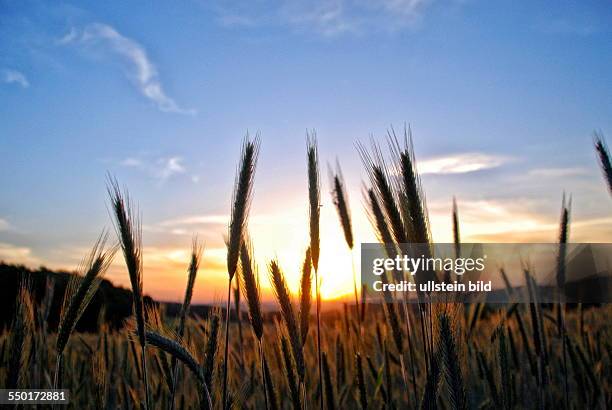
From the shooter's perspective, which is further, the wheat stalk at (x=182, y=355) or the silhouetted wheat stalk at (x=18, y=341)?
the silhouetted wheat stalk at (x=18, y=341)

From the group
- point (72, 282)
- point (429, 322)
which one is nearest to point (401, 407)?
point (429, 322)

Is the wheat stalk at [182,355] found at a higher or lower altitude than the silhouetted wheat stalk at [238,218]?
lower

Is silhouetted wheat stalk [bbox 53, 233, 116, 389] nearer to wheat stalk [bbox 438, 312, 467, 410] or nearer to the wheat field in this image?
the wheat field

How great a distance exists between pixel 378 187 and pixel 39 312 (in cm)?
315

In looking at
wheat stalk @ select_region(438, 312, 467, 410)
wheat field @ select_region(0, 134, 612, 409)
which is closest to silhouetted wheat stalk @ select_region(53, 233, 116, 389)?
wheat field @ select_region(0, 134, 612, 409)

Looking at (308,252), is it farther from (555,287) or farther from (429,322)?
(555,287)

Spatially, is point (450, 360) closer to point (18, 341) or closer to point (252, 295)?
point (252, 295)

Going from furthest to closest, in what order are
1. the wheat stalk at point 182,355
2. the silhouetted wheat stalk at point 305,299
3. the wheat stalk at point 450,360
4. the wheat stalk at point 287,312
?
the silhouetted wheat stalk at point 305,299 → the wheat stalk at point 287,312 → the wheat stalk at point 182,355 → the wheat stalk at point 450,360

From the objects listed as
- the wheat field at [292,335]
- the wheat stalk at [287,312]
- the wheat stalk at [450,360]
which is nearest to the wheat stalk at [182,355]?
the wheat field at [292,335]

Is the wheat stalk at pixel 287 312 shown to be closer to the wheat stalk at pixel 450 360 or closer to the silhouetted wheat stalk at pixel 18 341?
the wheat stalk at pixel 450 360

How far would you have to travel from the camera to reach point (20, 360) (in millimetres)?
2748

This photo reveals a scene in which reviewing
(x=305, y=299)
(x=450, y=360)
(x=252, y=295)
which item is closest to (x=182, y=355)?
(x=252, y=295)

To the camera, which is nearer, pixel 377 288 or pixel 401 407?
pixel 377 288

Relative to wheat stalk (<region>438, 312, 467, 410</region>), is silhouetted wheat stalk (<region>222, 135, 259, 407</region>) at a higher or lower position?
higher
